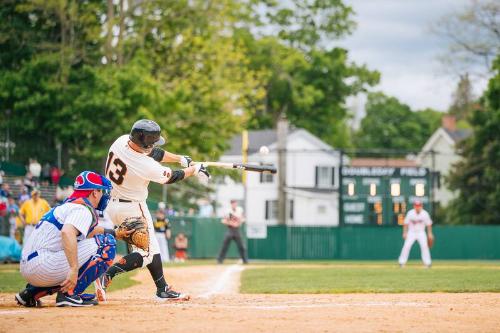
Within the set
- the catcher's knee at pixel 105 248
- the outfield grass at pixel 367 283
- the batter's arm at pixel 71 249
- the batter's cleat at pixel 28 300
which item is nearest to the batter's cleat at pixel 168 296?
the catcher's knee at pixel 105 248

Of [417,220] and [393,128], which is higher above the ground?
[393,128]

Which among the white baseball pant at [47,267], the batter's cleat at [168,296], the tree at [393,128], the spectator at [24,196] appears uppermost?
the tree at [393,128]

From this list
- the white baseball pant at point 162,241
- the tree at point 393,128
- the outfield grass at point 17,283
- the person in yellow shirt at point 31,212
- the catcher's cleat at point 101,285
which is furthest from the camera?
the tree at point 393,128

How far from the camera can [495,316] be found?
9312mm

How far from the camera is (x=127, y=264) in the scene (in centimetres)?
1077

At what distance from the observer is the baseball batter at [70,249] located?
956cm

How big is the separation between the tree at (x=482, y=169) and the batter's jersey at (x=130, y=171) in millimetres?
38160

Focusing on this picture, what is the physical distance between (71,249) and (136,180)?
1.51 meters

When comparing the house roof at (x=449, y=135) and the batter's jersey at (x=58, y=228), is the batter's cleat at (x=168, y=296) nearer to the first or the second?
the batter's jersey at (x=58, y=228)

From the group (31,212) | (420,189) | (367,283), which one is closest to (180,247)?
(420,189)

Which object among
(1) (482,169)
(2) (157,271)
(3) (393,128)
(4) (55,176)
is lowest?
(2) (157,271)

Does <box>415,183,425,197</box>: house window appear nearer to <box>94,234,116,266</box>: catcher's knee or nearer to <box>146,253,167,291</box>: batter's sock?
<box>146,253,167,291</box>: batter's sock

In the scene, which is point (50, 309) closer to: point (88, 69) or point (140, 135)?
point (140, 135)

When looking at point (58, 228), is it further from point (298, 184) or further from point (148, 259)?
point (298, 184)
